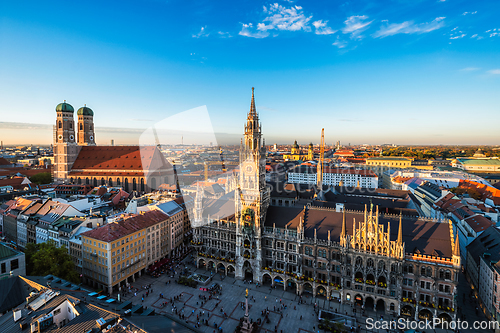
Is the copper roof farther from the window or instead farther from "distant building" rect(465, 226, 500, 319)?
the window

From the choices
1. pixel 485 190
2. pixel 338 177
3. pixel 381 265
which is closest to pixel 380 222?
pixel 381 265

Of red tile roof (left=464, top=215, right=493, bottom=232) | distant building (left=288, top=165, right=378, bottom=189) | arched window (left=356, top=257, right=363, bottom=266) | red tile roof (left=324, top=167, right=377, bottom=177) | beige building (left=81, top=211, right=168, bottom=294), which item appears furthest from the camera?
red tile roof (left=324, top=167, right=377, bottom=177)

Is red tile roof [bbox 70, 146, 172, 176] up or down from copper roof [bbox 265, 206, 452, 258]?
up

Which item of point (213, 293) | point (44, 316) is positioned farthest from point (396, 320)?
point (44, 316)

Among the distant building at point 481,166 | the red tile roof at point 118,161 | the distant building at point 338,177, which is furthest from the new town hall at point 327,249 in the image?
the distant building at point 481,166

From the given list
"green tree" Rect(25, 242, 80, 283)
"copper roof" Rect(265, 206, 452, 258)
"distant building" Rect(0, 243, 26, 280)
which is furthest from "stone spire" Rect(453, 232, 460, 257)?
"distant building" Rect(0, 243, 26, 280)

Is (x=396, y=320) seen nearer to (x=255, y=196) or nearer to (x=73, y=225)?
(x=255, y=196)

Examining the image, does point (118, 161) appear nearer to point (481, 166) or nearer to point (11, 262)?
point (11, 262)
